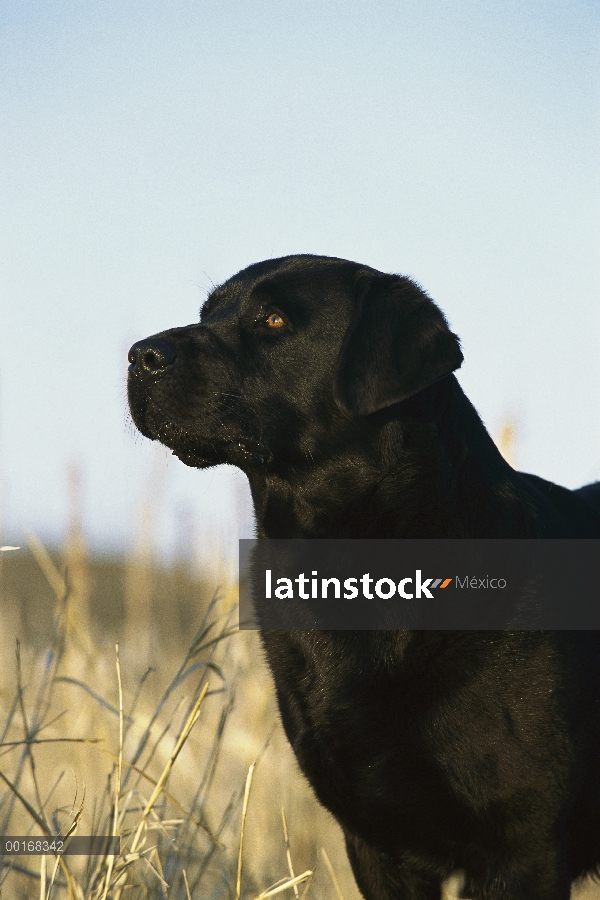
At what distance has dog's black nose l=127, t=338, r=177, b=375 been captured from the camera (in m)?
2.84

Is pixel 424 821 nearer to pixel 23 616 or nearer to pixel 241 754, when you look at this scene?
pixel 241 754

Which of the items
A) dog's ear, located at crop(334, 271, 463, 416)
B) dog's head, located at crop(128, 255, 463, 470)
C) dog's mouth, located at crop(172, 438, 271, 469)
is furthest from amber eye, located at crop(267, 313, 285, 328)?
dog's mouth, located at crop(172, 438, 271, 469)

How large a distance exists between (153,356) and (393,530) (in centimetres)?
88

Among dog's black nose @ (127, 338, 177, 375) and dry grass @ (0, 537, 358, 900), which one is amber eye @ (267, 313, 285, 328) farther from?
dry grass @ (0, 537, 358, 900)

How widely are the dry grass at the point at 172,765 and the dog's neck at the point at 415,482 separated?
53 cm

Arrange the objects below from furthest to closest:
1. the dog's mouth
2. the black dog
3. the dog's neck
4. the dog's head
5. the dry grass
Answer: the dry grass, the dog's mouth, the dog's head, the dog's neck, the black dog

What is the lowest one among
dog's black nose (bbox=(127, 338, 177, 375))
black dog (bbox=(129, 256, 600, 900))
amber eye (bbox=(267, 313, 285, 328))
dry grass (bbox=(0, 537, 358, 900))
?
dry grass (bbox=(0, 537, 358, 900))

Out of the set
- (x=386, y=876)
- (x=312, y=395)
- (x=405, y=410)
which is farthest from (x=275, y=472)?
(x=386, y=876)

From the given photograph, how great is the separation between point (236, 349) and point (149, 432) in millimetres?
375

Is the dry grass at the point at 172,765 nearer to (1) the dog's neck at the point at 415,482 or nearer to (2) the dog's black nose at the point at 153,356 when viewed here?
(1) the dog's neck at the point at 415,482

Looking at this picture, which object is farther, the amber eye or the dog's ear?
the amber eye

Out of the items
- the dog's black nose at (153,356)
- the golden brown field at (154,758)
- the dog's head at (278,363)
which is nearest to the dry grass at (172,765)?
the golden brown field at (154,758)

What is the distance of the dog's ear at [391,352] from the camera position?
107 inches

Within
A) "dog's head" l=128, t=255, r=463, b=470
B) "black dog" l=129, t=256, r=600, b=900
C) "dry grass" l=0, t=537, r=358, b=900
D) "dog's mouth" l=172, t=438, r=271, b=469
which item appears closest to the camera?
"black dog" l=129, t=256, r=600, b=900
